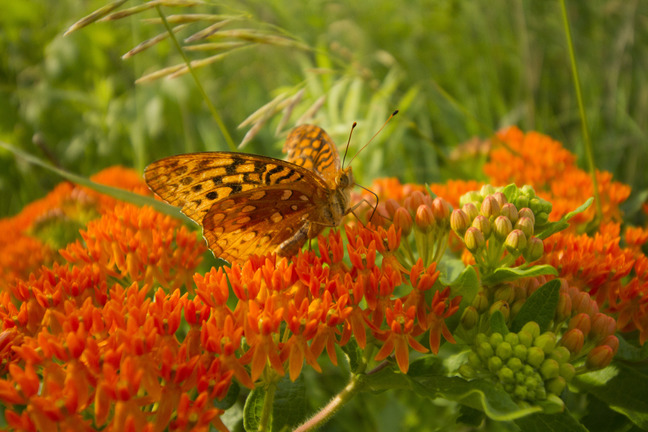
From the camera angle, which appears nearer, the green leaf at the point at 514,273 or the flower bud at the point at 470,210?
the green leaf at the point at 514,273

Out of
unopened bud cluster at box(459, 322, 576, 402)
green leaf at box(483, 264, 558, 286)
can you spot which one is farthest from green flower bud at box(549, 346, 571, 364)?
green leaf at box(483, 264, 558, 286)

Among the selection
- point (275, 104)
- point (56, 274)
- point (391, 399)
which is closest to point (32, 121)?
point (275, 104)

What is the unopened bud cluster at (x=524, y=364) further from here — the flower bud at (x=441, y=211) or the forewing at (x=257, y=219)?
the forewing at (x=257, y=219)

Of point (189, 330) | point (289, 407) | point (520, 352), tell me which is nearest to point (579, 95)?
point (520, 352)

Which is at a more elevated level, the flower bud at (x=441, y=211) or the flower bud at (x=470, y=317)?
the flower bud at (x=441, y=211)

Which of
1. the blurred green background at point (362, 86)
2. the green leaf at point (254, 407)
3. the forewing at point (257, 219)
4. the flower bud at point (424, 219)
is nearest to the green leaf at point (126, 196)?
the forewing at point (257, 219)

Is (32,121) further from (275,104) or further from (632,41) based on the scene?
(632,41)

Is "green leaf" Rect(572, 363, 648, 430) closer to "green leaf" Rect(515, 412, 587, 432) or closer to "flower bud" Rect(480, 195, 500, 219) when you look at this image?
"green leaf" Rect(515, 412, 587, 432)
